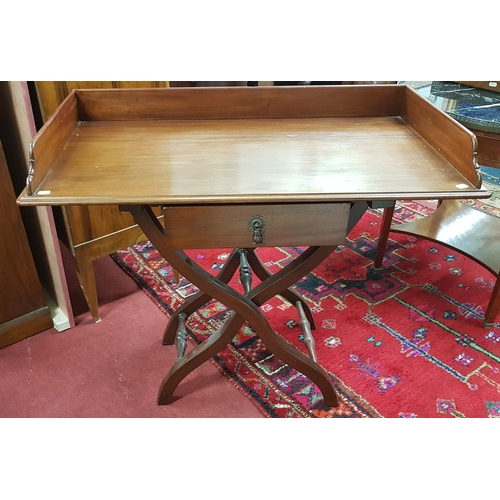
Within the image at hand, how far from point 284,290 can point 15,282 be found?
3.53 ft

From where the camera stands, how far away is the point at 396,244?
268cm

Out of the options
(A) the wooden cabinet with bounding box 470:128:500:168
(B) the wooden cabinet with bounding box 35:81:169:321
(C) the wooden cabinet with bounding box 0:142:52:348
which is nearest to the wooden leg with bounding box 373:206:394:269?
(A) the wooden cabinet with bounding box 470:128:500:168

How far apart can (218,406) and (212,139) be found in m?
0.93

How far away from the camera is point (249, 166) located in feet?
4.43

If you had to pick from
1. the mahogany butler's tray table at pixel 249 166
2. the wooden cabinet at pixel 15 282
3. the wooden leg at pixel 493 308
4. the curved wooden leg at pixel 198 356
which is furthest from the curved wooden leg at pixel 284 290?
the wooden cabinet at pixel 15 282

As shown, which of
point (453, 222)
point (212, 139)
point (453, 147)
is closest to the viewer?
Result: point (453, 147)

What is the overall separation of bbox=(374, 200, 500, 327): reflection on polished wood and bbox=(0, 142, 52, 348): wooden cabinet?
1.58m

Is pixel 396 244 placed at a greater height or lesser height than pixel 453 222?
lesser

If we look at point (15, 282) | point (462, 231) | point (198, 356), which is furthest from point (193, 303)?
point (462, 231)

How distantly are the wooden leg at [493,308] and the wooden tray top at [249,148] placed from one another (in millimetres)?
899

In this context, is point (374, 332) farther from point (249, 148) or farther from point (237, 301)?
point (249, 148)

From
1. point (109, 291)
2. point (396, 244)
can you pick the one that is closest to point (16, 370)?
point (109, 291)

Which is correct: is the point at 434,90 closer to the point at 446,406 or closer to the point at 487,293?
the point at 487,293

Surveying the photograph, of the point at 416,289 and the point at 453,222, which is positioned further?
the point at 453,222
